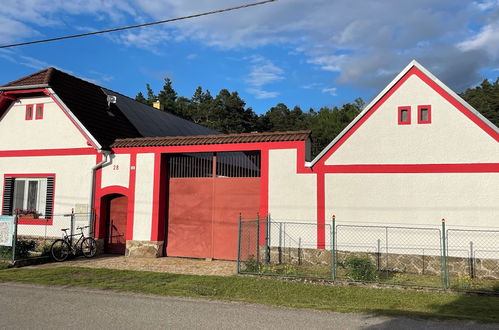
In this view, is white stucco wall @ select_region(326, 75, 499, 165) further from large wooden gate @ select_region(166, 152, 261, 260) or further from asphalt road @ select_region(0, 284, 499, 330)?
asphalt road @ select_region(0, 284, 499, 330)

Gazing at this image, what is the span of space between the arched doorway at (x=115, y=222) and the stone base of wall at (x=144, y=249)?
848 mm

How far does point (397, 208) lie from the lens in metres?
12.3

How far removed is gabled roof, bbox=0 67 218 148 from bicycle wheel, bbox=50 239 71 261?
3799mm

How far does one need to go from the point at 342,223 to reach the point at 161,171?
684cm

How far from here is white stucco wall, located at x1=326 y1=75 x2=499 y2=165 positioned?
11711 mm

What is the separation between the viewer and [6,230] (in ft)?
43.0

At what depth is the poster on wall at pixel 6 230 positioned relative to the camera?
42.7 feet

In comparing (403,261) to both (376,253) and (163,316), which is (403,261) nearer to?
(376,253)

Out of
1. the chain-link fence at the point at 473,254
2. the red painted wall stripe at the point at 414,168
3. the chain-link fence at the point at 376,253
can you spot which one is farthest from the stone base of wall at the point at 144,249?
the chain-link fence at the point at 473,254

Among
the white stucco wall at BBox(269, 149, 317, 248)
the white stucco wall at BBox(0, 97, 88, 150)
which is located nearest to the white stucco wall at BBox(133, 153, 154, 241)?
the white stucco wall at BBox(0, 97, 88, 150)

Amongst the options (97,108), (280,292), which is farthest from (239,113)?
(280,292)

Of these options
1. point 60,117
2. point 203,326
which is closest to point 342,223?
point 203,326

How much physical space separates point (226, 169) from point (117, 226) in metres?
4.96

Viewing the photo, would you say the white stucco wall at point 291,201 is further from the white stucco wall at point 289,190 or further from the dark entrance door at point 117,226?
the dark entrance door at point 117,226
